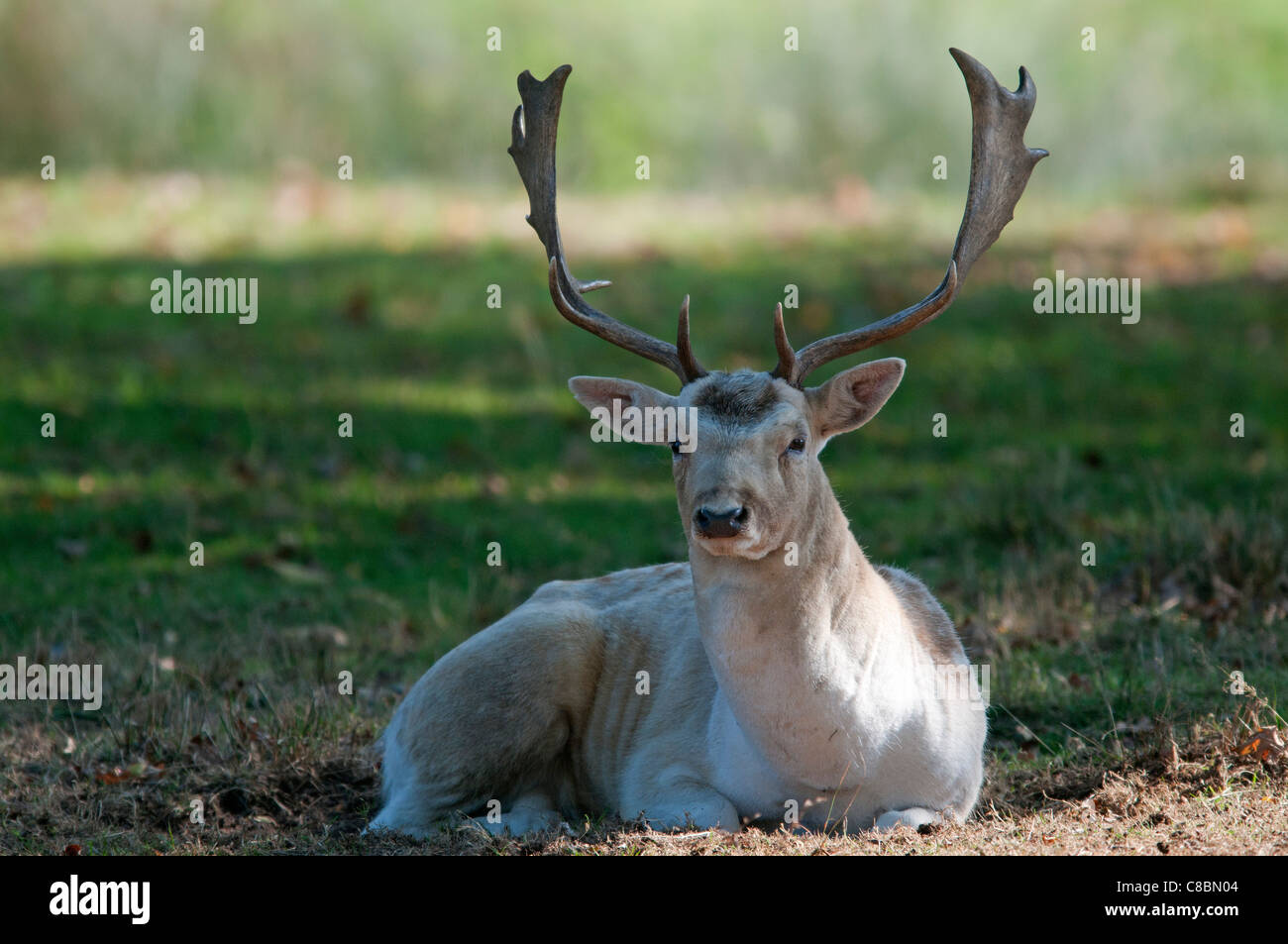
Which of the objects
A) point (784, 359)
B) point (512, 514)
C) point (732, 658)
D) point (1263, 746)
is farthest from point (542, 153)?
point (512, 514)

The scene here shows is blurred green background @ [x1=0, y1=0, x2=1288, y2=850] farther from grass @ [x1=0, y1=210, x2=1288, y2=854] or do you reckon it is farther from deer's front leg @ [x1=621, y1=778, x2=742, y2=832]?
deer's front leg @ [x1=621, y1=778, x2=742, y2=832]

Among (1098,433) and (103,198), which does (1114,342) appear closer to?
(1098,433)

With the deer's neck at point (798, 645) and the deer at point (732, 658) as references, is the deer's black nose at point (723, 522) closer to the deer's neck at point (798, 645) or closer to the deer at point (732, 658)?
the deer at point (732, 658)

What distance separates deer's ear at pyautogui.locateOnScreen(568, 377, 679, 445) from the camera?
580 cm

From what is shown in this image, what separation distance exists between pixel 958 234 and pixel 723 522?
1747 mm

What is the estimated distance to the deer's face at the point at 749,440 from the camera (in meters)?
5.09

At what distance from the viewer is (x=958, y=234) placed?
6.05 meters

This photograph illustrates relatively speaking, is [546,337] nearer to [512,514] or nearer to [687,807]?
[512,514]

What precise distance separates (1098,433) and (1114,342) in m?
1.87

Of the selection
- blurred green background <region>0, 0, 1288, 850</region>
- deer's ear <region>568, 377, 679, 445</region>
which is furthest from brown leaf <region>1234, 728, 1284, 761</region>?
deer's ear <region>568, 377, 679, 445</region>

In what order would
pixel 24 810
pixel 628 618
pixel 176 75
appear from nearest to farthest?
pixel 24 810, pixel 628 618, pixel 176 75

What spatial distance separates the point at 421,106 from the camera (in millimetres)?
17922

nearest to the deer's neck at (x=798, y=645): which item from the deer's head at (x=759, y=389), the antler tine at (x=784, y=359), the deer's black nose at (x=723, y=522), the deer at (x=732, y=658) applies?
the deer at (x=732, y=658)
